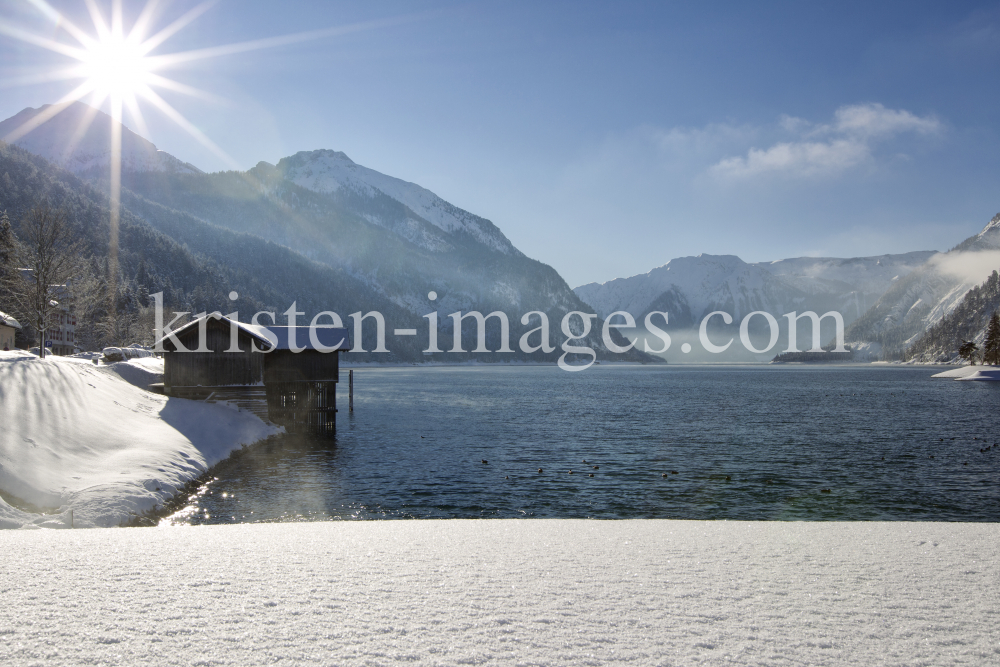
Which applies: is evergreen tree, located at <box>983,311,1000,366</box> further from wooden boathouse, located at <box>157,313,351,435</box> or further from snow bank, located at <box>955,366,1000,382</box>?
wooden boathouse, located at <box>157,313,351,435</box>

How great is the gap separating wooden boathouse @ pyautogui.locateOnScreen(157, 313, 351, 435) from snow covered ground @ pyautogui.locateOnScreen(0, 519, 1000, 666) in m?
30.7

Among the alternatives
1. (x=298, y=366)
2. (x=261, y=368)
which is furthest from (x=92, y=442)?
(x=298, y=366)

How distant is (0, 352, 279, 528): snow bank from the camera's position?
15.9 meters

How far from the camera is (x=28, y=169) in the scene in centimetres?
16138

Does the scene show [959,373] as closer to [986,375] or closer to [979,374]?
[979,374]

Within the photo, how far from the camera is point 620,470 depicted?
26.0 metres

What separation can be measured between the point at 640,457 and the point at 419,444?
13379mm

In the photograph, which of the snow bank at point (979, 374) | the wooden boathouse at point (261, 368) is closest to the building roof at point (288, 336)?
the wooden boathouse at point (261, 368)

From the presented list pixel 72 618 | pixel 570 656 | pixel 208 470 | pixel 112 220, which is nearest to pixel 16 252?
pixel 208 470

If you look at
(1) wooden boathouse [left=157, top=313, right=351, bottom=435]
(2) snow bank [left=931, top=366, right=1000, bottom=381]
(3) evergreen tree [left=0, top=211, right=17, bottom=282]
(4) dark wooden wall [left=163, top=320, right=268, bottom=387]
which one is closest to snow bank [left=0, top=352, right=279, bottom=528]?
(4) dark wooden wall [left=163, top=320, right=268, bottom=387]

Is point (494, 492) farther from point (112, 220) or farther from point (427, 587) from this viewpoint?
point (112, 220)

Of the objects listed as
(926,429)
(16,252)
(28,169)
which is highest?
(28,169)

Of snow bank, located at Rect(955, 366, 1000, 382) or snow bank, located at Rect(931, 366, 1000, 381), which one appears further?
snow bank, located at Rect(931, 366, 1000, 381)

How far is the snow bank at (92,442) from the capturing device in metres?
15.9
